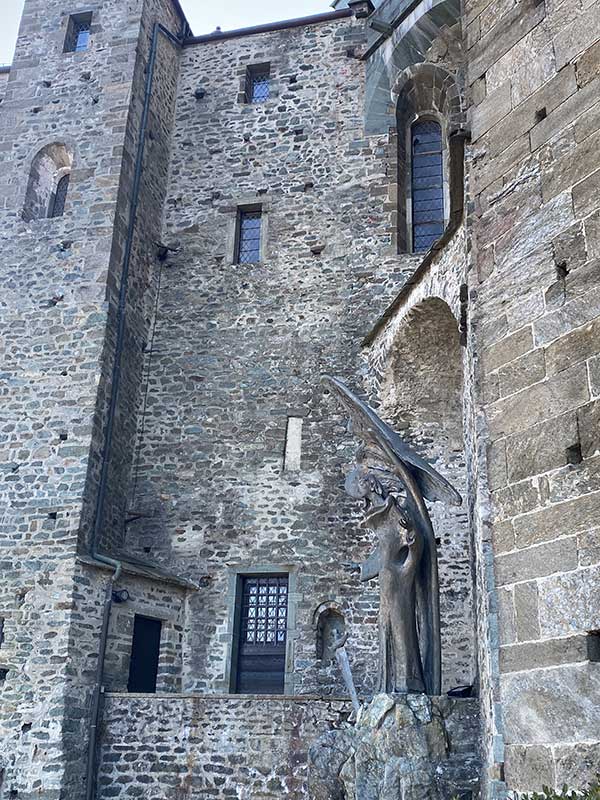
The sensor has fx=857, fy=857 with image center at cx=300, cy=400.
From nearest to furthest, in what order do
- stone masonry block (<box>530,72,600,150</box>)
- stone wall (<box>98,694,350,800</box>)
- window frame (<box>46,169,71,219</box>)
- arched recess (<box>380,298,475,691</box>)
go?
stone masonry block (<box>530,72,600,150</box>) → stone wall (<box>98,694,350,800</box>) → arched recess (<box>380,298,475,691</box>) → window frame (<box>46,169,71,219</box>)

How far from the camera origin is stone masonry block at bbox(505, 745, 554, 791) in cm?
410

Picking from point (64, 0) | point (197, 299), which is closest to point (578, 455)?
point (197, 299)

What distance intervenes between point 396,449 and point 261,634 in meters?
4.46

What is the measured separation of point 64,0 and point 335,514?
9424 mm

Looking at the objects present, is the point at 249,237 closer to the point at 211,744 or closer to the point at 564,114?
the point at 211,744

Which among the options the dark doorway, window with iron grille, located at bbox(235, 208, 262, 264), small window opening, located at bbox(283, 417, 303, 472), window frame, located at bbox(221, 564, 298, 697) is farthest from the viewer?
window with iron grille, located at bbox(235, 208, 262, 264)

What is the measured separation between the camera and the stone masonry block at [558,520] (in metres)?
4.19

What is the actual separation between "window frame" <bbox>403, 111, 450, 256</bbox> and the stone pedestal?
7125 mm

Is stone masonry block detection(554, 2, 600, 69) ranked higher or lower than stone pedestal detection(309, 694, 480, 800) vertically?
higher

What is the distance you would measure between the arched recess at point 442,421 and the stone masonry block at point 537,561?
5.20 m

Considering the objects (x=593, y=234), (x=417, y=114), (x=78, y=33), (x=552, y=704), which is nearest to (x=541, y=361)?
(x=593, y=234)

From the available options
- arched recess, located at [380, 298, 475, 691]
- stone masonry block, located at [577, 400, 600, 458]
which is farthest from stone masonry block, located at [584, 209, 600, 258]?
arched recess, located at [380, 298, 475, 691]

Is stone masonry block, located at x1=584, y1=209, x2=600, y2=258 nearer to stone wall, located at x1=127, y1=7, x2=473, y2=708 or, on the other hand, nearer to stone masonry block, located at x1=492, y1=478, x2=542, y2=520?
stone masonry block, located at x1=492, y1=478, x2=542, y2=520

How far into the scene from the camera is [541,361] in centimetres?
471
